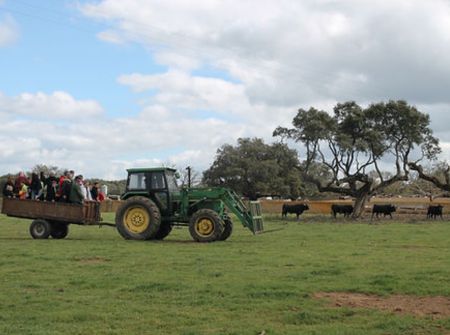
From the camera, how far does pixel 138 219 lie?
70.1 feet

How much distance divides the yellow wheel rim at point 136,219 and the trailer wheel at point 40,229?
263 cm

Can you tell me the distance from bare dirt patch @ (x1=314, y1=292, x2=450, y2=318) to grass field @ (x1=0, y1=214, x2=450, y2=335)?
242mm

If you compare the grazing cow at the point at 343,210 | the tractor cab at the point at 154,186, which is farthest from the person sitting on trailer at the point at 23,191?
the grazing cow at the point at 343,210

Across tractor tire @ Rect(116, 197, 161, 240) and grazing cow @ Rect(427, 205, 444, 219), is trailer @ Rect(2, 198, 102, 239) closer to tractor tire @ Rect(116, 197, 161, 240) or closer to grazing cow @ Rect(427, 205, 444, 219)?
tractor tire @ Rect(116, 197, 161, 240)

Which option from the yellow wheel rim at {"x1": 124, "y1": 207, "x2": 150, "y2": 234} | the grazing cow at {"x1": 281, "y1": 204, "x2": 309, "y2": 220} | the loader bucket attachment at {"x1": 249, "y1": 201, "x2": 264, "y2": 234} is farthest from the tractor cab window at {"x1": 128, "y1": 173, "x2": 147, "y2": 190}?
the grazing cow at {"x1": 281, "y1": 204, "x2": 309, "y2": 220}

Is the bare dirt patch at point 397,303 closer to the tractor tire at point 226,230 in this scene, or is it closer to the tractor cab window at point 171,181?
the tractor tire at point 226,230

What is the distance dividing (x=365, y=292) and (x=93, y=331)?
15.0ft

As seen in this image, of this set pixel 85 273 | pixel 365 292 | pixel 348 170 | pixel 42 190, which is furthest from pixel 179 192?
pixel 348 170

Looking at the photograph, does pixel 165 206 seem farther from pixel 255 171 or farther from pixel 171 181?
pixel 255 171

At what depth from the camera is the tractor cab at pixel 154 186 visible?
21547 millimetres

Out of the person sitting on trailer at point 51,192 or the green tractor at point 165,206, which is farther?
the person sitting on trailer at point 51,192

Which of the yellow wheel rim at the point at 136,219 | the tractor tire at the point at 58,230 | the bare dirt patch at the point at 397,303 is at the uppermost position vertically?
the yellow wheel rim at the point at 136,219

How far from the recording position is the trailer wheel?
2156cm

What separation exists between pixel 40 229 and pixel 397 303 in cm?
1501
